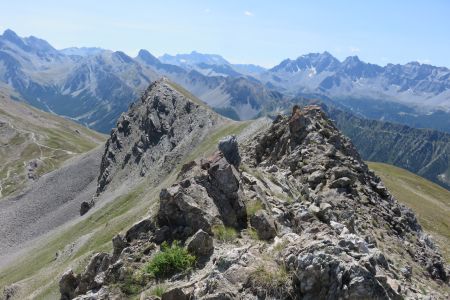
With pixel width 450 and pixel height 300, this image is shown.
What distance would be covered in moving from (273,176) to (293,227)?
11377 millimetres

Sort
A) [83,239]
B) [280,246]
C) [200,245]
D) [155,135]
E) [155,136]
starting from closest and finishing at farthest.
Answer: [280,246]
[200,245]
[83,239]
[155,136]
[155,135]

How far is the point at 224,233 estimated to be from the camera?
22.5 metres

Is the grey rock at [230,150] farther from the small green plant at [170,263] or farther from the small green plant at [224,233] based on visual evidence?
the small green plant at [170,263]

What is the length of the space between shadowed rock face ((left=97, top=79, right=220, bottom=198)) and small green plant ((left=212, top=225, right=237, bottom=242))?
84322 mm

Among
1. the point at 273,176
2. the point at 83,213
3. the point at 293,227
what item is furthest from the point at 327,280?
the point at 83,213

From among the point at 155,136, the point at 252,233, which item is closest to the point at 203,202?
the point at 252,233

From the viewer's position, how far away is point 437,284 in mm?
33219

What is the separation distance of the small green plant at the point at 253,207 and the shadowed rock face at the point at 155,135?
268ft

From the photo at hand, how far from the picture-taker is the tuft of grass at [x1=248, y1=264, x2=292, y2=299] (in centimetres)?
1683

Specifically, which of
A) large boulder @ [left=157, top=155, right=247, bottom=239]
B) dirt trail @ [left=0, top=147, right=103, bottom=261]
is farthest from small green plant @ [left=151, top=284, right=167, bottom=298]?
dirt trail @ [left=0, top=147, right=103, bottom=261]

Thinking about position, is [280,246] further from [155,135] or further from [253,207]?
[155,135]

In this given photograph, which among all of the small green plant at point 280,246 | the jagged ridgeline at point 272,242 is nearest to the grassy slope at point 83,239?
the jagged ridgeline at point 272,242

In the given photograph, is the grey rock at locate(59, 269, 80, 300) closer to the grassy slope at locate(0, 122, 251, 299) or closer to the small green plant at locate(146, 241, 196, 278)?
the small green plant at locate(146, 241, 196, 278)

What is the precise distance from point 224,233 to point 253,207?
3451 mm
